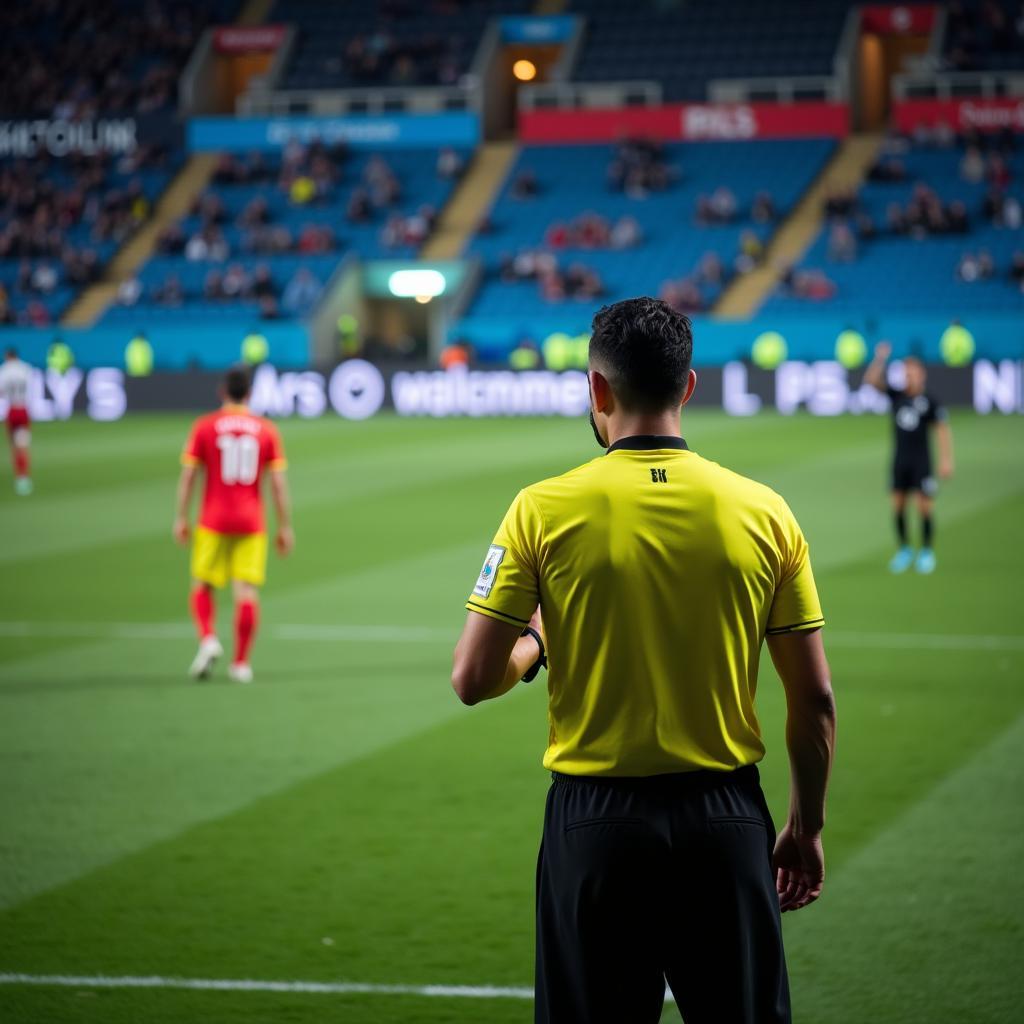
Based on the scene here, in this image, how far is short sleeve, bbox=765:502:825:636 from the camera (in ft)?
→ 11.4

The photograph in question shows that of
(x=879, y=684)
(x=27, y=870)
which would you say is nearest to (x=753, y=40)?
(x=879, y=684)

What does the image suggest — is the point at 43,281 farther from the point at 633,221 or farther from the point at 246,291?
the point at 633,221

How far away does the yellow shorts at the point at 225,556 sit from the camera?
10750mm

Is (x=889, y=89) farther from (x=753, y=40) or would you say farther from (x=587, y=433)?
(x=587, y=433)

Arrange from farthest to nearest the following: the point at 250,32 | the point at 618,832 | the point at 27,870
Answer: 1. the point at 250,32
2. the point at 27,870
3. the point at 618,832

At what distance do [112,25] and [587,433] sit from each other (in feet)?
120

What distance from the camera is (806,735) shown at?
3543 mm

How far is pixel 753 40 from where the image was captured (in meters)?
53.4

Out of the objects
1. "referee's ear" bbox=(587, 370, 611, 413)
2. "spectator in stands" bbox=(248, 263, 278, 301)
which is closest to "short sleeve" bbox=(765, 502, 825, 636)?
"referee's ear" bbox=(587, 370, 611, 413)

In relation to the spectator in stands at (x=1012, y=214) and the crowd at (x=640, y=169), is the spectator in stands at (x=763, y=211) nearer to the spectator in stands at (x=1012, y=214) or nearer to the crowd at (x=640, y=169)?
the crowd at (x=640, y=169)

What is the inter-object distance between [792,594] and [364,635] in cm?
947

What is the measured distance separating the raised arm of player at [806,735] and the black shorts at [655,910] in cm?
18

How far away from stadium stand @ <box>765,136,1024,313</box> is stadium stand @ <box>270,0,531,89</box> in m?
15.2

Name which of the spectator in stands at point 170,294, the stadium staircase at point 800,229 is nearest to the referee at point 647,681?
the stadium staircase at point 800,229
